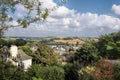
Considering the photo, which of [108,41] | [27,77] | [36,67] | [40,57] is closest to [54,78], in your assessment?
[36,67]

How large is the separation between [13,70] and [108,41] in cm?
4816

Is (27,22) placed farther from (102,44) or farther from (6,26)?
(102,44)

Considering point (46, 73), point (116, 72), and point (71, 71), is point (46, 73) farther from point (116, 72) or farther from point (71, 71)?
point (116, 72)

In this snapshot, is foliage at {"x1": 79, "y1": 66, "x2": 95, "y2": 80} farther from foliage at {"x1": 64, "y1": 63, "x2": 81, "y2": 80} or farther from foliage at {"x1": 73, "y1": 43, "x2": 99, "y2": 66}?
foliage at {"x1": 73, "y1": 43, "x2": 99, "y2": 66}

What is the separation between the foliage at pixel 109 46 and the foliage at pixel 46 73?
31.0 metres

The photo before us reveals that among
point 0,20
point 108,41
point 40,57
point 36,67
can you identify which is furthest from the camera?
point 108,41

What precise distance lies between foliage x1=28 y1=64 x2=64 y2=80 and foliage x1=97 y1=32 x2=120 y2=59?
1222 inches

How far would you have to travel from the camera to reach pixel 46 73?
32375 mm

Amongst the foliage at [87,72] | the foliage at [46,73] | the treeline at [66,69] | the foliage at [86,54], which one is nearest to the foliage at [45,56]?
the treeline at [66,69]

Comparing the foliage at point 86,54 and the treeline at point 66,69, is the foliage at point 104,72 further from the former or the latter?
the foliage at point 86,54

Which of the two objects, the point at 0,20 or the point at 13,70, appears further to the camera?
the point at 13,70

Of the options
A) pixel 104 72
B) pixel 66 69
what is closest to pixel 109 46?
pixel 66 69

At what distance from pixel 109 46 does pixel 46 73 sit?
1527 inches

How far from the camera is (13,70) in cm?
2841
